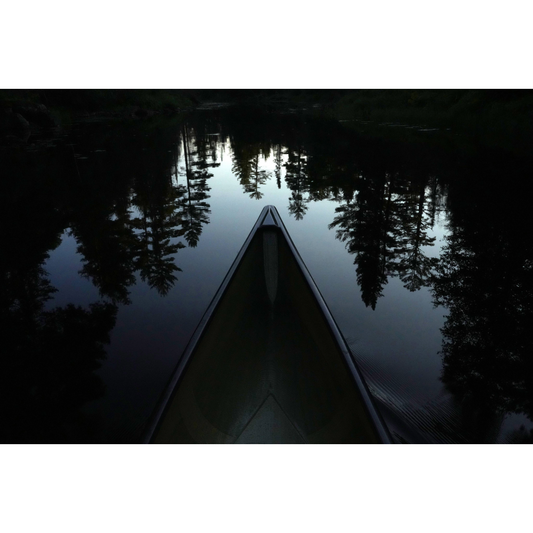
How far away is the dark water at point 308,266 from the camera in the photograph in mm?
4340

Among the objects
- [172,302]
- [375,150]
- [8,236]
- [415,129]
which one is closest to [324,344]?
[172,302]

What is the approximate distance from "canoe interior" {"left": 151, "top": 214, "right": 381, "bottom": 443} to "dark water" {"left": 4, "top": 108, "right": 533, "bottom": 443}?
938mm

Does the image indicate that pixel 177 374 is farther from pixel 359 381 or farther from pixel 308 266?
pixel 308 266

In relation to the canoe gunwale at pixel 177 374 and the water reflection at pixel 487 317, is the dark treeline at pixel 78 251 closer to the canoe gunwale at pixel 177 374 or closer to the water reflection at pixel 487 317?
the canoe gunwale at pixel 177 374

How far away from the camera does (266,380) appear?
14.7 ft

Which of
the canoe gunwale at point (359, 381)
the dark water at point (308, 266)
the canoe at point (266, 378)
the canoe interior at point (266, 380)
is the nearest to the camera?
the canoe gunwale at point (359, 381)

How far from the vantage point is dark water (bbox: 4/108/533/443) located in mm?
4340

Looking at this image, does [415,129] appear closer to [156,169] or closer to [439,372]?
[156,169]

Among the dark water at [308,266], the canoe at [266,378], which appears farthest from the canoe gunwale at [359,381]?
the dark water at [308,266]

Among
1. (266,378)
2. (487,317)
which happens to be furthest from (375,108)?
(266,378)

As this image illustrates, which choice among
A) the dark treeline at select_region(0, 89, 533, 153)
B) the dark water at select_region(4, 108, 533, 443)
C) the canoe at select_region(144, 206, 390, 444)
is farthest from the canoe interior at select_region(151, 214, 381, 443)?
the dark treeline at select_region(0, 89, 533, 153)

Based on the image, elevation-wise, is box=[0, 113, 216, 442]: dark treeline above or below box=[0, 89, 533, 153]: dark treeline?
below

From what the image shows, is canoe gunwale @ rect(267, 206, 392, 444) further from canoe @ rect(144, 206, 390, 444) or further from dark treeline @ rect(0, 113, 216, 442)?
dark treeline @ rect(0, 113, 216, 442)

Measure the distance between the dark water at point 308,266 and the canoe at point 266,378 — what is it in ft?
3.10
